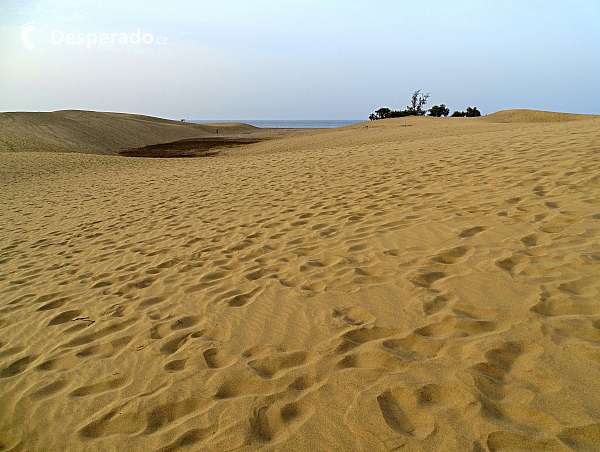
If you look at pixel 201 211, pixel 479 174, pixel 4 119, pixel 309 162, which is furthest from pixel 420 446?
pixel 4 119

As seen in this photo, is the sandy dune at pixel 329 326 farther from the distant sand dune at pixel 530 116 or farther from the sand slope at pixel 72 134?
the distant sand dune at pixel 530 116

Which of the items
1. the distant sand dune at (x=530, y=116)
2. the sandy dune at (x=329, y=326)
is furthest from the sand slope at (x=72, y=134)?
the distant sand dune at (x=530, y=116)

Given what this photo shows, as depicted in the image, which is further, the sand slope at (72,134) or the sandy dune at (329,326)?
the sand slope at (72,134)

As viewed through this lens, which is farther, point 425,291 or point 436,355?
point 425,291

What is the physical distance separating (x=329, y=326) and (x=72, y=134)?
33545 millimetres

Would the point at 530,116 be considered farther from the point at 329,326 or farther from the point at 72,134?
the point at 72,134

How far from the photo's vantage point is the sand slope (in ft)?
80.6

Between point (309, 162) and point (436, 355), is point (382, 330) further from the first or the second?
point (309, 162)

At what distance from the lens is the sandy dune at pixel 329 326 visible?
6.44ft

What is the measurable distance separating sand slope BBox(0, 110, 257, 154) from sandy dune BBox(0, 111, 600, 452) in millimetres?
22483

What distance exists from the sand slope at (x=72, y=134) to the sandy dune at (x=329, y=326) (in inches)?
885

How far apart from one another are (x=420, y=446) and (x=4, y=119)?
123ft

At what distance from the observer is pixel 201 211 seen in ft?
22.5

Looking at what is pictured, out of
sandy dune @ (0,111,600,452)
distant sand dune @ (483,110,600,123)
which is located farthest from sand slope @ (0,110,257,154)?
distant sand dune @ (483,110,600,123)
